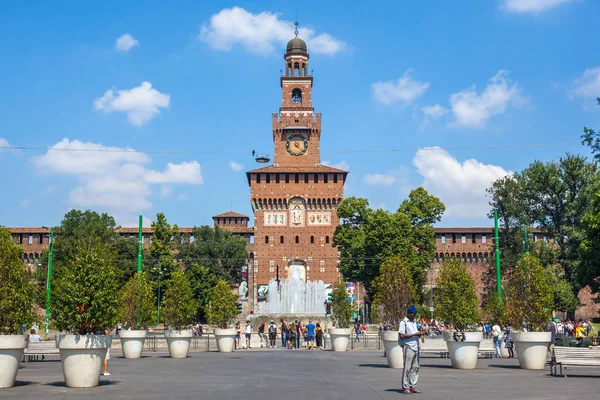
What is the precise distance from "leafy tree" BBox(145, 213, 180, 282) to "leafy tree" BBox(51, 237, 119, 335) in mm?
45164

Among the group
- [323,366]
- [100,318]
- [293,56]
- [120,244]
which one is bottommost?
[323,366]

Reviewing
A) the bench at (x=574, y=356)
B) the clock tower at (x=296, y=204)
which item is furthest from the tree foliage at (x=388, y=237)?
the bench at (x=574, y=356)

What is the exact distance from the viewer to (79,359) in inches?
508

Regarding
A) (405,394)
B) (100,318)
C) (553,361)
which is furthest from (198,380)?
(553,361)

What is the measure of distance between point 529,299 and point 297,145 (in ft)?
184

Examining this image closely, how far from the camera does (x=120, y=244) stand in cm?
6412

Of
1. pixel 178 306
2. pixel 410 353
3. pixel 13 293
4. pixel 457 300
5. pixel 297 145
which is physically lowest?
pixel 410 353

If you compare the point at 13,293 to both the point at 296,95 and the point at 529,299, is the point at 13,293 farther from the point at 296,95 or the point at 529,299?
the point at 296,95

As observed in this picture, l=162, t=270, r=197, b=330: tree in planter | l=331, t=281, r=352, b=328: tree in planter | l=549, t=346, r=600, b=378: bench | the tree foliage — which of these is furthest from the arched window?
l=549, t=346, r=600, b=378: bench

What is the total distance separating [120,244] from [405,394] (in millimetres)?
55624

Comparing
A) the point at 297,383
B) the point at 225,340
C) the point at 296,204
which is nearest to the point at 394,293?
the point at 225,340

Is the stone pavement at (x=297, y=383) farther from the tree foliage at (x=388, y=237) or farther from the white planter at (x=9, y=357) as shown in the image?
the tree foliage at (x=388, y=237)

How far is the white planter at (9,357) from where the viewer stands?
41.8 feet

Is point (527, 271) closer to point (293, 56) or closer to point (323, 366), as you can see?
point (323, 366)
